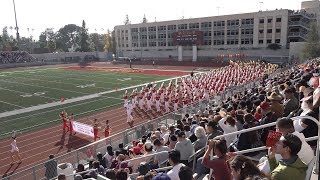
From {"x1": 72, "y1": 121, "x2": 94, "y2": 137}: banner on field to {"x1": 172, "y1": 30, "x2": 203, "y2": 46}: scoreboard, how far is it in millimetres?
51753

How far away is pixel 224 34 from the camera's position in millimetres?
62875

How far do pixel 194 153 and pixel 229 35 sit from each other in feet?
194

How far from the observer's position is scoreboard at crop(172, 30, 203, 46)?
6550 cm

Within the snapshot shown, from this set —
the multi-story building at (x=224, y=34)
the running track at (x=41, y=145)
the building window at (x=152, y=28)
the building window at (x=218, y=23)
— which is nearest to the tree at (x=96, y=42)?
the multi-story building at (x=224, y=34)

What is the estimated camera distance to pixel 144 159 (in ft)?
22.6

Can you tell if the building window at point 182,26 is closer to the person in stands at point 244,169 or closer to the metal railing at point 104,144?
the metal railing at point 104,144

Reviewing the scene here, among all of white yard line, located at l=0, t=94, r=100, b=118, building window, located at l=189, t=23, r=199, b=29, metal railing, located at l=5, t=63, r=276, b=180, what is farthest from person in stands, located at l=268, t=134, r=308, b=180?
building window, located at l=189, t=23, r=199, b=29

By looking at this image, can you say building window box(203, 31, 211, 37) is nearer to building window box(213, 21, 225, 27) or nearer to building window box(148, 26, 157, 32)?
building window box(213, 21, 225, 27)

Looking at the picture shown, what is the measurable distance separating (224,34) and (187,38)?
27.9 feet

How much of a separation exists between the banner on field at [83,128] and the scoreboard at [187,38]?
51753mm

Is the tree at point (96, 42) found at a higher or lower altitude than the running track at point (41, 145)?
higher

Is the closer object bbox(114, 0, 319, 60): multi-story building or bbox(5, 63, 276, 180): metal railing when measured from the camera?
bbox(5, 63, 276, 180): metal railing

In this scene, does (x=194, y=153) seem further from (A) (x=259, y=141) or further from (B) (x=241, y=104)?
(B) (x=241, y=104)

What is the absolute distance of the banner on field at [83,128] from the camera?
16008mm
